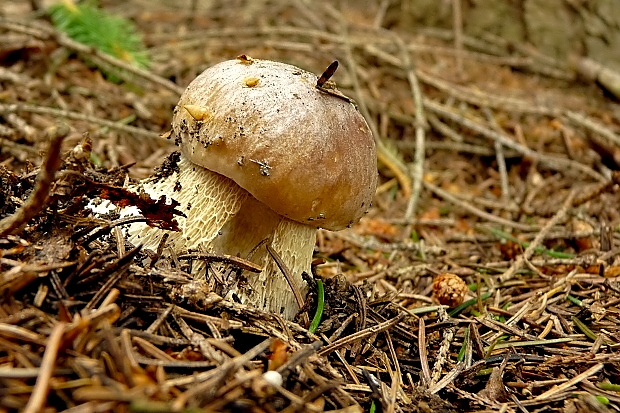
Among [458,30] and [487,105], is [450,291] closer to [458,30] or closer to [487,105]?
[487,105]

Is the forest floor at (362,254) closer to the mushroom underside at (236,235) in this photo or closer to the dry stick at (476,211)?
the dry stick at (476,211)

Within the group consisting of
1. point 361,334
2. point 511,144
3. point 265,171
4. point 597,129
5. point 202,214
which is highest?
point 265,171

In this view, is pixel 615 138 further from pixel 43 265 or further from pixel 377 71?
pixel 43 265

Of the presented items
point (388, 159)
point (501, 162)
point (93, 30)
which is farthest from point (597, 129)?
point (93, 30)

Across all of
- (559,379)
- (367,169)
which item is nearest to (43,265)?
(367,169)

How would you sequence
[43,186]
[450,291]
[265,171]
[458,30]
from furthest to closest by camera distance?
[458,30] → [450,291] → [265,171] → [43,186]

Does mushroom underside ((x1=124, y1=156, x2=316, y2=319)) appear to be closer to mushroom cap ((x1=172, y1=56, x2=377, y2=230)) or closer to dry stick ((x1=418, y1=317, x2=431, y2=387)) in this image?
mushroom cap ((x1=172, y1=56, x2=377, y2=230))

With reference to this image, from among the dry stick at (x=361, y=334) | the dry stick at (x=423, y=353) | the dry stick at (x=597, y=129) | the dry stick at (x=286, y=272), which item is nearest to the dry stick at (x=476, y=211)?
the dry stick at (x=597, y=129)
